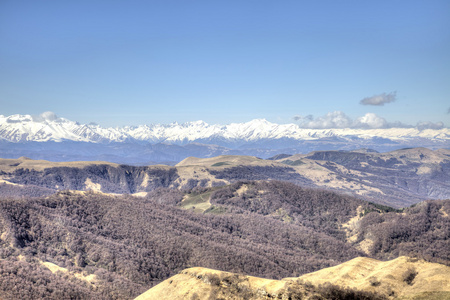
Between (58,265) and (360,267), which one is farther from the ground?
(360,267)

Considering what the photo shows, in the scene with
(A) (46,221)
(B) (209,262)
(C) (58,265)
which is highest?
(A) (46,221)

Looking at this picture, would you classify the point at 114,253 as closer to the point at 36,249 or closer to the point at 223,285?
the point at 36,249

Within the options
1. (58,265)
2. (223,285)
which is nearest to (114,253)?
(58,265)

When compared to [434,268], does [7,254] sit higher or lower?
lower

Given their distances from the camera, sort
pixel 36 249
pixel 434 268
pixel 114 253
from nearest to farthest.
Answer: pixel 434 268
pixel 36 249
pixel 114 253

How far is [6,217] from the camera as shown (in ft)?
602

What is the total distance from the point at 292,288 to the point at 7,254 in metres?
143

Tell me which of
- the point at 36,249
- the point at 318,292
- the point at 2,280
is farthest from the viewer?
the point at 36,249

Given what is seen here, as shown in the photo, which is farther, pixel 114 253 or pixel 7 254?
pixel 114 253

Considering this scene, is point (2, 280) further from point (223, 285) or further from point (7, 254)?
point (223, 285)

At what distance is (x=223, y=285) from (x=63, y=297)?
79112mm

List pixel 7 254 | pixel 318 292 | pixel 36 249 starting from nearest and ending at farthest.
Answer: pixel 318 292 < pixel 7 254 < pixel 36 249

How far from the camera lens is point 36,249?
173 meters

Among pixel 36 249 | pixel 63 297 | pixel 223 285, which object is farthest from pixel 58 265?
pixel 223 285
